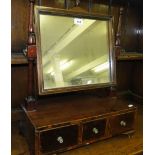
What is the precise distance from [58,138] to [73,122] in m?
0.11

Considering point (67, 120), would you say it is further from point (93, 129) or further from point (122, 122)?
point (122, 122)

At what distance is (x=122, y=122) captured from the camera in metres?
1.21

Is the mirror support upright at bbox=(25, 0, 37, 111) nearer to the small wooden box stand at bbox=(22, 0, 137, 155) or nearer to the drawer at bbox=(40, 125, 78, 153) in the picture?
the small wooden box stand at bbox=(22, 0, 137, 155)

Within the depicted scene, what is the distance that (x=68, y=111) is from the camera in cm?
115

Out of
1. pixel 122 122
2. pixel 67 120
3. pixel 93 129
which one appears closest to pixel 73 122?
pixel 67 120

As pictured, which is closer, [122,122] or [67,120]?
[67,120]

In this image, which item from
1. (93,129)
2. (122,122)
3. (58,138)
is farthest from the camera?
(122,122)

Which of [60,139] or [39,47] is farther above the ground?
[39,47]

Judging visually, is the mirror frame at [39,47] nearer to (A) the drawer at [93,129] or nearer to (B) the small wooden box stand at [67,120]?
(B) the small wooden box stand at [67,120]

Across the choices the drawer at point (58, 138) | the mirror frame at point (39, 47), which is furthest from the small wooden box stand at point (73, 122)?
the mirror frame at point (39, 47)

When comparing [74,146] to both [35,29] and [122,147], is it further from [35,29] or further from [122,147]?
[35,29]

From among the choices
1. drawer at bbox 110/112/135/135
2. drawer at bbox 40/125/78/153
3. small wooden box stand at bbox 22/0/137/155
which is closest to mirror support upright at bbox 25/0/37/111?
small wooden box stand at bbox 22/0/137/155

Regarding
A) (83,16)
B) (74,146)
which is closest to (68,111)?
(74,146)

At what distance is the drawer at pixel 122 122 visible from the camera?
118cm
